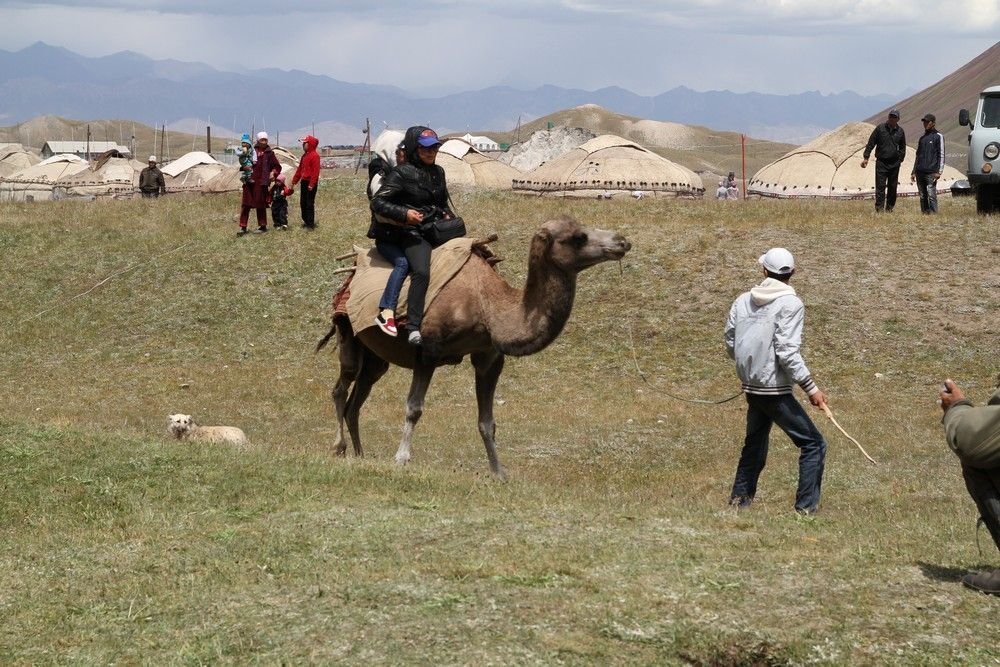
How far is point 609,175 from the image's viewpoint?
45469 mm

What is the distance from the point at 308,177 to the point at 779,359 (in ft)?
62.2

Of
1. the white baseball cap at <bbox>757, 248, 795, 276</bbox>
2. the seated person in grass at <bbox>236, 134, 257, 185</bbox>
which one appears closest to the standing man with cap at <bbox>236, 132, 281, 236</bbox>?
the seated person in grass at <bbox>236, 134, 257, 185</bbox>

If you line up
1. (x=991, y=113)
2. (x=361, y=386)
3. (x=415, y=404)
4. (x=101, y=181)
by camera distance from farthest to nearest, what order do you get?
(x=101, y=181)
(x=991, y=113)
(x=361, y=386)
(x=415, y=404)

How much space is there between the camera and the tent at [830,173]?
45.2 m

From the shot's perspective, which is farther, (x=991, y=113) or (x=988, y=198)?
(x=991, y=113)

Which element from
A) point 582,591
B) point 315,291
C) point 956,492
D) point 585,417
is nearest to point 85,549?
point 582,591

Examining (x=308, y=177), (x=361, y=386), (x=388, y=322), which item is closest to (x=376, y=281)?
(x=388, y=322)

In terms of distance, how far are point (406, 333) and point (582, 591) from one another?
6209 millimetres

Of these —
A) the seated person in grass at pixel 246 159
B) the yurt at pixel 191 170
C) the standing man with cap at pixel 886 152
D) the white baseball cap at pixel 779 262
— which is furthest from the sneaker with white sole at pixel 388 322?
the yurt at pixel 191 170

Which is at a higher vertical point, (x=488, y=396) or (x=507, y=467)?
(x=488, y=396)

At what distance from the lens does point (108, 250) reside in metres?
28.9

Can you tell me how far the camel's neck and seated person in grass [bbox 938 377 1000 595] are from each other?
18.0 ft

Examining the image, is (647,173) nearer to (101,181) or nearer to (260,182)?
(260,182)

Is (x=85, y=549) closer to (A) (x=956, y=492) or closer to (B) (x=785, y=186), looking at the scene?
(A) (x=956, y=492)
